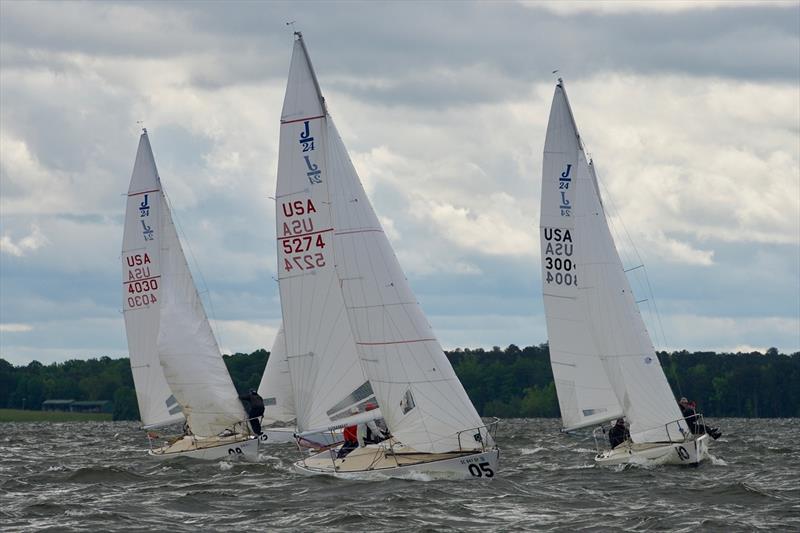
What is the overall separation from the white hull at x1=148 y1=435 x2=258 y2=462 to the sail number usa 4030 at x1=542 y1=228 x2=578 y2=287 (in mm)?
10132

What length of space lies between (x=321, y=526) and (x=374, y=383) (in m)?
8.29

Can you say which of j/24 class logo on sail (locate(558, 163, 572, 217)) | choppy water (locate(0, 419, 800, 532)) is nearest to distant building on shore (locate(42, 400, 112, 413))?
choppy water (locate(0, 419, 800, 532))

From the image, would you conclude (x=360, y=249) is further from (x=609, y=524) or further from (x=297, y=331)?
(x=609, y=524)

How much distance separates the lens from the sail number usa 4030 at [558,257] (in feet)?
140

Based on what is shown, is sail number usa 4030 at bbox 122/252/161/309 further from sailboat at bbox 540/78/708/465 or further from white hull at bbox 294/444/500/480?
white hull at bbox 294/444/500/480

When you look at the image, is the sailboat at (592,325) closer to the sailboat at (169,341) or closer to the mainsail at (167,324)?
the sailboat at (169,341)

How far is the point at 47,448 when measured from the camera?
2454 inches

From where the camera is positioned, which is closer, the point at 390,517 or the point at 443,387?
the point at 390,517

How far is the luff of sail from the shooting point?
50.6m

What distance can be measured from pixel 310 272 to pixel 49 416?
137 m

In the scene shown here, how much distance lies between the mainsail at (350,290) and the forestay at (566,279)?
821 cm

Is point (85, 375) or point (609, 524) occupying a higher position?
point (85, 375)

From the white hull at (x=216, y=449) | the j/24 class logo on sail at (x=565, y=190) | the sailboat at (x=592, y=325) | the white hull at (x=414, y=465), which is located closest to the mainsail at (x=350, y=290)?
the white hull at (x=414, y=465)

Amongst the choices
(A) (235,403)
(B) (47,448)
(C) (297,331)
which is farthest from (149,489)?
(B) (47,448)
